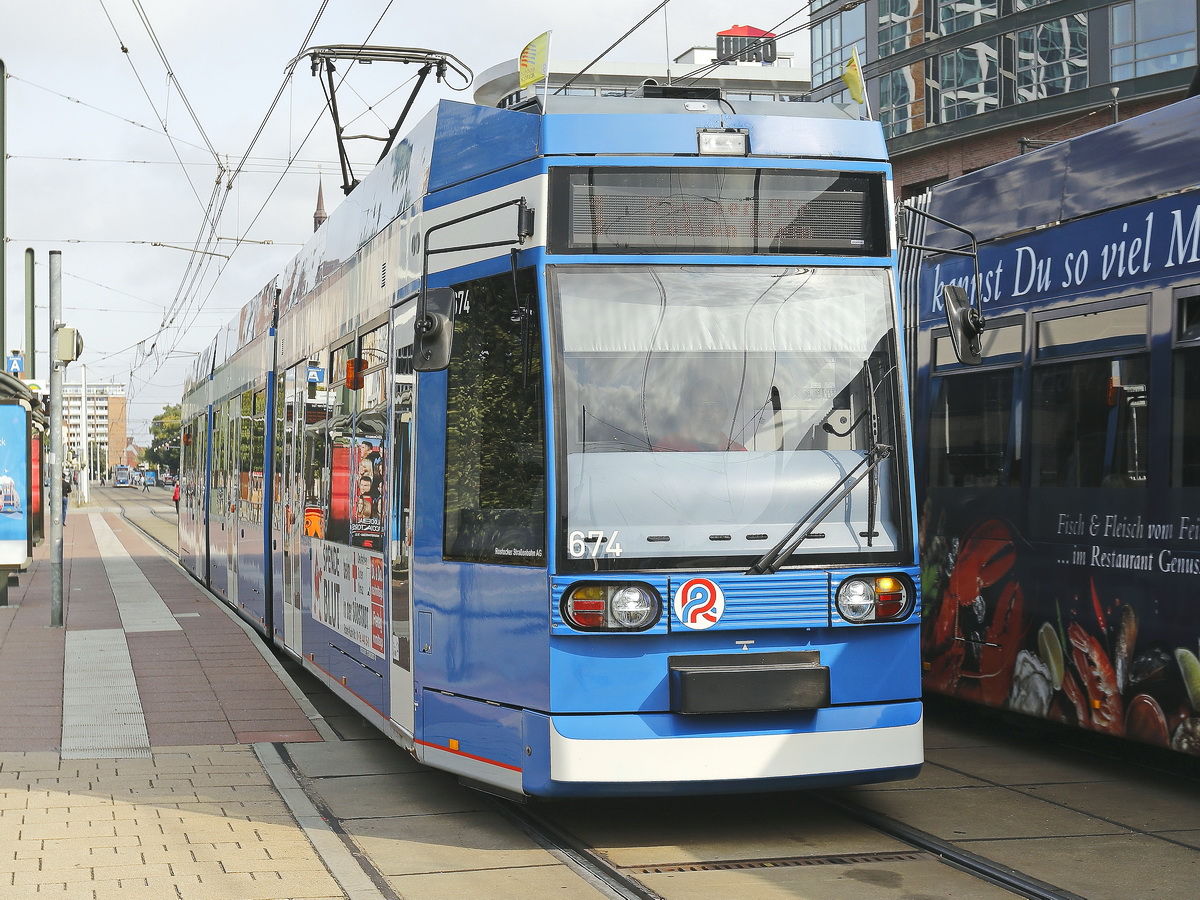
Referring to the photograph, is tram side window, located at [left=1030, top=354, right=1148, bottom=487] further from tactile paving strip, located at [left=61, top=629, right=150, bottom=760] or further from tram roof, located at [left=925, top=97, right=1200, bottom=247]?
tactile paving strip, located at [left=61, top=629, right=150, bottom=760]

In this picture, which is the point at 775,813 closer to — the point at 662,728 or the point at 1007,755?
the point at 662,728

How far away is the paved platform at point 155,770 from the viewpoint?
5945 mm

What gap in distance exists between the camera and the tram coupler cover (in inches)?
238

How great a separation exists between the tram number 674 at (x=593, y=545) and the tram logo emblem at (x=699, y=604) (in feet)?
1.01

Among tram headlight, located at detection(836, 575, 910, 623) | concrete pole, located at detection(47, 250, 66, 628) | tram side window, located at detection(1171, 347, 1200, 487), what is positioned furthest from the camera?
concrete pole, located at detection(47, 250, 66, 628)

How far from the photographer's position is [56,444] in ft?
55.6

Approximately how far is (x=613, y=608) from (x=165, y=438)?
141421mm

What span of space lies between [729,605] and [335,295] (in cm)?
439

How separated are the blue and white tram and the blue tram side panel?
3.06 feet

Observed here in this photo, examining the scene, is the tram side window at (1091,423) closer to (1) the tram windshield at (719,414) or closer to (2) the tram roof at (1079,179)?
(2) the tram roof at (1079,179)

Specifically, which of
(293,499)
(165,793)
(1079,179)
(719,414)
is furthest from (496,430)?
(293,499)

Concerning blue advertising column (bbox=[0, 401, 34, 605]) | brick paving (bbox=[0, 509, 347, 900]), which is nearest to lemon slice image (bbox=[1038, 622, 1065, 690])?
brick paving (bbox=[0, 509, 347, 900])

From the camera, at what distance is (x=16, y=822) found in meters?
6.86

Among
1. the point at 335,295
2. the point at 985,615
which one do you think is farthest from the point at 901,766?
the point at 335,295
